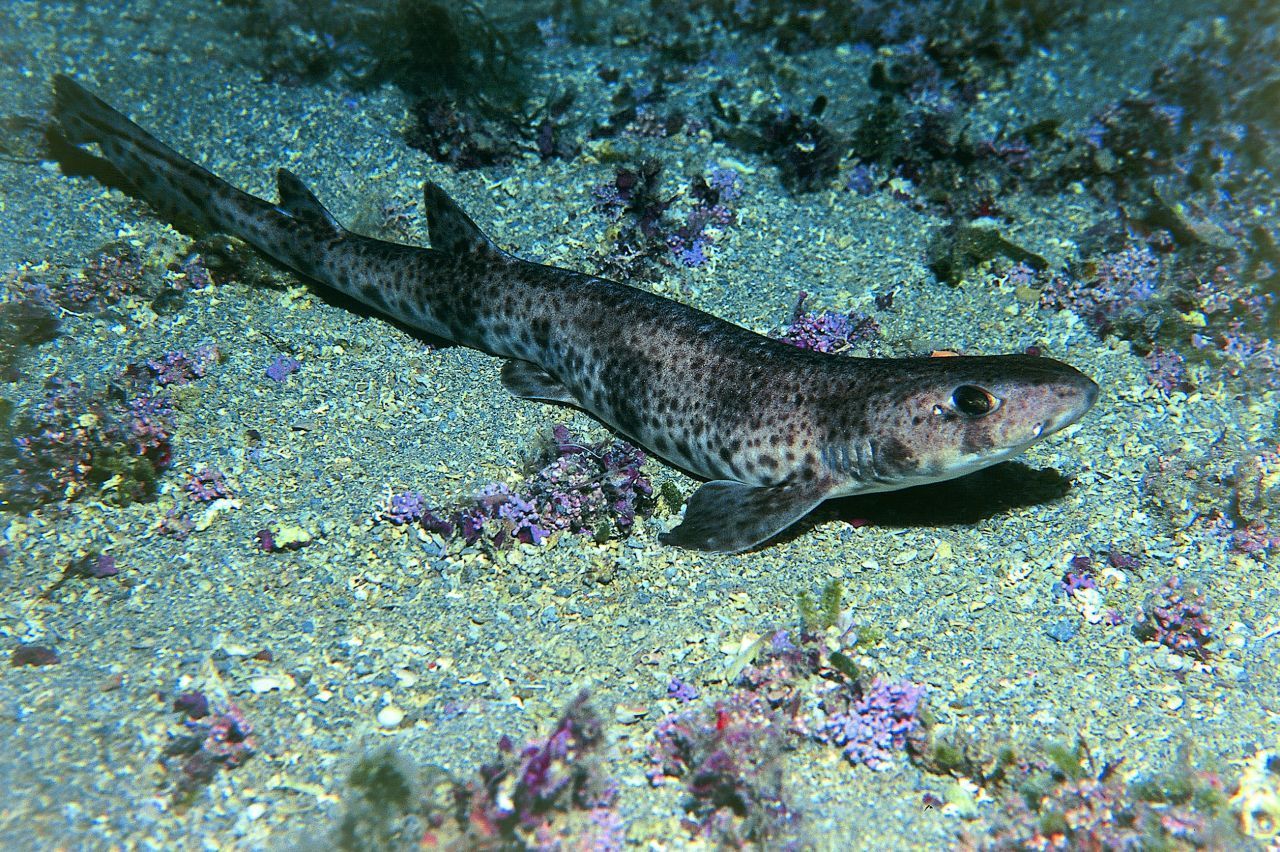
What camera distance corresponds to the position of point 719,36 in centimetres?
835

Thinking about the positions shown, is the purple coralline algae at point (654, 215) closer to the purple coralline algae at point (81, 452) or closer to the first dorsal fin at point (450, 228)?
the first dorsal fin at point (450, 228)

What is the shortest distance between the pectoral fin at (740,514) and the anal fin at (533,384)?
130 cm

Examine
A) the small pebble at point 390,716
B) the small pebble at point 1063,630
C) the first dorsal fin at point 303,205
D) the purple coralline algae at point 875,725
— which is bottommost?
the purple coralline algae at point 875,725

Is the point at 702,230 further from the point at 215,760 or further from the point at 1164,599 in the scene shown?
the point at 215,760

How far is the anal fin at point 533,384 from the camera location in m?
5.18

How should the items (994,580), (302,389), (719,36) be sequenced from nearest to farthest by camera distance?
1. (994,580)
2. (302,389)
3. (719,36)

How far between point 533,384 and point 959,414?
2.82 metres

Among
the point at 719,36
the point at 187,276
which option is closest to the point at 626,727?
the point at 187,276

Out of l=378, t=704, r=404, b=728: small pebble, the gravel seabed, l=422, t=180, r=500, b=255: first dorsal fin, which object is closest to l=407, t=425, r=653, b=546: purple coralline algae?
the gravel seabed

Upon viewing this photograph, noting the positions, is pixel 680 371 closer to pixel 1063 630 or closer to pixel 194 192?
pixel 1063 630

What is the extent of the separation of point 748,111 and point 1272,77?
503 centimetres

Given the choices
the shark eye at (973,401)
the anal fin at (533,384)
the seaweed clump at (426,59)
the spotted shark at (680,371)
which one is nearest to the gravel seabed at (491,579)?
the anal fin at (533,384)

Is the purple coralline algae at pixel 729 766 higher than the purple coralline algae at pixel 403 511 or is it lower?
lower

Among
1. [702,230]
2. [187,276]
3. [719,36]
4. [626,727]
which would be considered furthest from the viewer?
[719,36]
